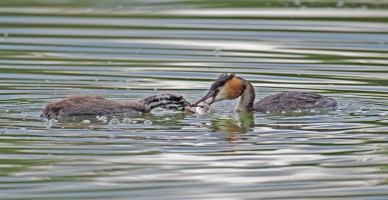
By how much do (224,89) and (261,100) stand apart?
1.42 feet

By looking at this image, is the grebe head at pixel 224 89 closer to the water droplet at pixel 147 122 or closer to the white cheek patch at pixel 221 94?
the white cheek patch at pixel 221 94

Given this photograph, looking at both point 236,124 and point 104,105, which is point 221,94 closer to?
point 236,124

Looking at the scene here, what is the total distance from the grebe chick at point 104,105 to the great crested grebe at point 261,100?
264mm

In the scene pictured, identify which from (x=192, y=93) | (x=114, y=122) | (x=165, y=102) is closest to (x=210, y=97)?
(x=165, y=102)

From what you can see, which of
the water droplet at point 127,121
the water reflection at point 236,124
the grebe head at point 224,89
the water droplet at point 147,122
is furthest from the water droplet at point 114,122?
the grebe head at point 224,89

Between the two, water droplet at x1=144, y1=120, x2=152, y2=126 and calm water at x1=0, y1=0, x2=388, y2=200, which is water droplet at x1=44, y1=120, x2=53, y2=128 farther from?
water droplet at x1=144, y1=120, x2=152, y2=126

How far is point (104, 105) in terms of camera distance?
12.9m

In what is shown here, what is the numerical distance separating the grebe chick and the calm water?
143 millimetres

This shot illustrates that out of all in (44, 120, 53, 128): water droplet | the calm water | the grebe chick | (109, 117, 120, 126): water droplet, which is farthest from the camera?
the grebe chick

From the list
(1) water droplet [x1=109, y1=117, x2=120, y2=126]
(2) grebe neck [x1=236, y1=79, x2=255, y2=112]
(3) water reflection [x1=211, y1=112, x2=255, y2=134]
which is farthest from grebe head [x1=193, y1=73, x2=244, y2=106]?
(1) water droplet [x1=109, y1=117, x2=120, y2=126]

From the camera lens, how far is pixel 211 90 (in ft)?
43.7

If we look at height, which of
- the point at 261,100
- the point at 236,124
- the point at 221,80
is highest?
the point at 221,80

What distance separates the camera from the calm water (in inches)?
377

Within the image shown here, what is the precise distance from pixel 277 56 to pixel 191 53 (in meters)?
1.26
